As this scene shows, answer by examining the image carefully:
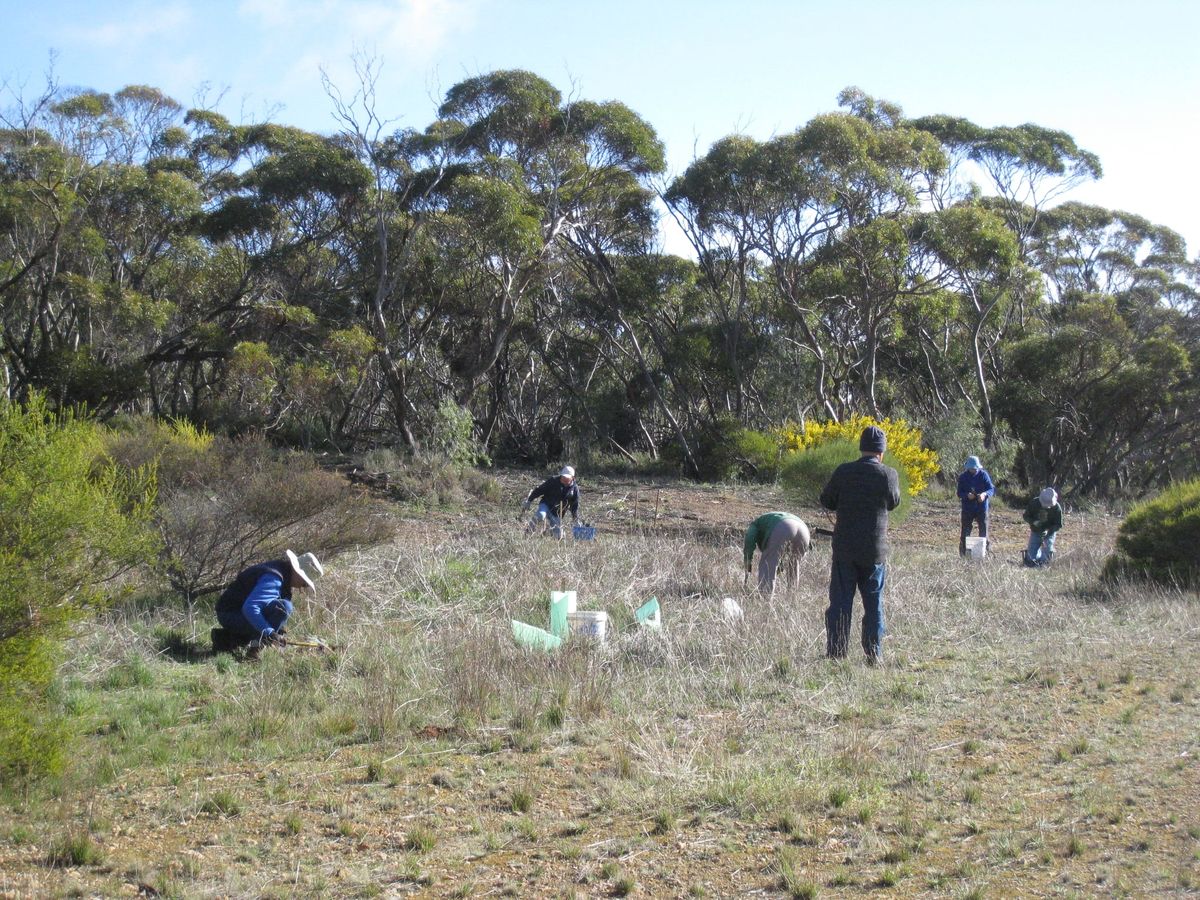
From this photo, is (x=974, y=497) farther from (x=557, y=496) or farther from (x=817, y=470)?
(x=557, y=496)

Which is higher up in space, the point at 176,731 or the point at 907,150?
the point at 907,150

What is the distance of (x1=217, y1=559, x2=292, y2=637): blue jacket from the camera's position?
7.87 metres

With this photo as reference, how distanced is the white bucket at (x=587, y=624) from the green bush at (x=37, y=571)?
349cm

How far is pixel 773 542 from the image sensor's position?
980cm

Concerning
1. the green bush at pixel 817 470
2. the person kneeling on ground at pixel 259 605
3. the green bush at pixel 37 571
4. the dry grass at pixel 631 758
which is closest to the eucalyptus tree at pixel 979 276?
the green bush at pixel 817 470

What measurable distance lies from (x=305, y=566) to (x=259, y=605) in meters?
0.47

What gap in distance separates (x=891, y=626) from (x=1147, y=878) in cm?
483

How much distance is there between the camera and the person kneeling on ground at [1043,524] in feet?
47.8

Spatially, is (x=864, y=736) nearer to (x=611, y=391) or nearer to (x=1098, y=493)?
(x=611, y=391)

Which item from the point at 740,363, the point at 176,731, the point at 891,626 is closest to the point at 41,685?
the point at 176,731

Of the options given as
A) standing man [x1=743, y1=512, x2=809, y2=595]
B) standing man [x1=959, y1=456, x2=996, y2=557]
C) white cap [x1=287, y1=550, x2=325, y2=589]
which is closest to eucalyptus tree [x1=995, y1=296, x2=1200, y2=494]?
standing man [x1=959, y1=456, x2=996, y2=557]

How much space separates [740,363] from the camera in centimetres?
2861

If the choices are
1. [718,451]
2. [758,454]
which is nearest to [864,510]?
[758,454]

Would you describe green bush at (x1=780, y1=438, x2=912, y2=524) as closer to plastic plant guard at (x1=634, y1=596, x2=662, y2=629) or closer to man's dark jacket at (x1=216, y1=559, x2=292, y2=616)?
plastic plant guard at (x1=634, y1=596, x2=662, y2=629)
